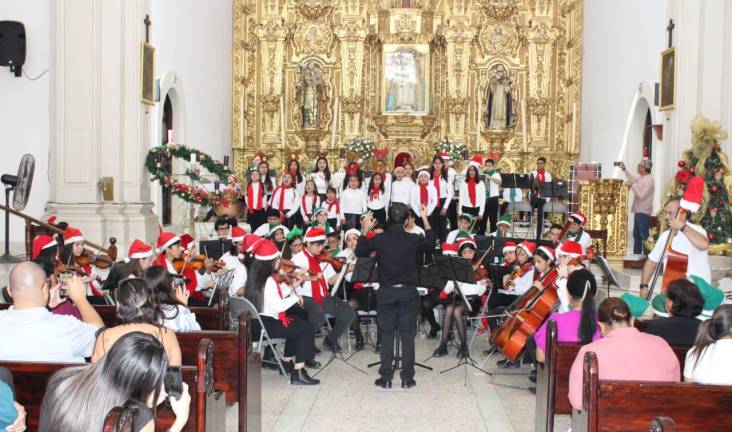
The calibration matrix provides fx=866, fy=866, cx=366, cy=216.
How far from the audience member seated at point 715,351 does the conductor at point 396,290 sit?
3557 mm

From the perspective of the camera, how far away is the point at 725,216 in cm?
1244

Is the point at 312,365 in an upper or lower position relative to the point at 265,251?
lower

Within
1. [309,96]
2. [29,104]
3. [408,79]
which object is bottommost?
[29,104]

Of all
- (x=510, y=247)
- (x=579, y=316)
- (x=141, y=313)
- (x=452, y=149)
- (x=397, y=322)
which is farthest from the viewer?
(x=452, y=149)

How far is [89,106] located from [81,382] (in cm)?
1103

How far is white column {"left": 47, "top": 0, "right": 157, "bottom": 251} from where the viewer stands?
13.2m

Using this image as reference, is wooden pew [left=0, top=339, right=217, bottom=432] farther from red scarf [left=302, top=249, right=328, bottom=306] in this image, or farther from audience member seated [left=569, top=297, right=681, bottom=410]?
red scarf [left=302, top=249, right=328, bottom=306]

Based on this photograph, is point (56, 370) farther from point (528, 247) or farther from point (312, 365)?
point (528, 247)

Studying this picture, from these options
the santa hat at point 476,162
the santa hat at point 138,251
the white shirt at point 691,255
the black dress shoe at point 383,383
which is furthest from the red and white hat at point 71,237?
the santa hat at point 476,162

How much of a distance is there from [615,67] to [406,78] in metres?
5.55

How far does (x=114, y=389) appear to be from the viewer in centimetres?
291

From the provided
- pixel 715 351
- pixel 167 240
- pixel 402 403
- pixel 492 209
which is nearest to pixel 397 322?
pixel 402 403

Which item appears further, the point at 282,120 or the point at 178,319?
the point at 282,120

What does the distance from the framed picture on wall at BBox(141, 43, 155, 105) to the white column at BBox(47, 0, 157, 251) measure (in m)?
0.59
